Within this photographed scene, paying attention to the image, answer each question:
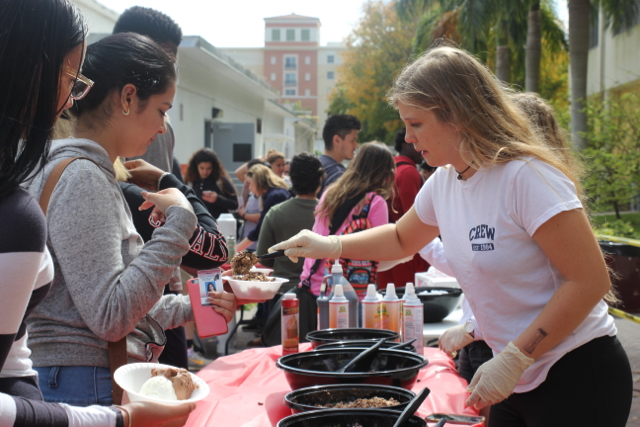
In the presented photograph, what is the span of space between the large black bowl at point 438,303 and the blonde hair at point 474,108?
1628mm

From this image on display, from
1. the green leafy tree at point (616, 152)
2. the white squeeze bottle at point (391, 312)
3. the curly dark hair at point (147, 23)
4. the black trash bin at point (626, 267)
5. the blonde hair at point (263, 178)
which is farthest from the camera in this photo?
the green leafy tree at point (616, 152)

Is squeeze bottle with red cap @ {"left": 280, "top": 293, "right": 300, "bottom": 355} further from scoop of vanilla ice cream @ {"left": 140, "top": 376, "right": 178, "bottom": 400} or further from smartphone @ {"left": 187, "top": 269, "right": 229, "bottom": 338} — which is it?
scoop of vanilla ice cream @ {"left": 140, "top": 376, "right": 178, "bottom": 400}

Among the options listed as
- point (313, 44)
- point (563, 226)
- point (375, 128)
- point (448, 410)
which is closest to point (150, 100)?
point (563, 226)

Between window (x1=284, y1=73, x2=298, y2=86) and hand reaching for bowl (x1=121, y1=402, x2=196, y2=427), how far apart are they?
3423 inches

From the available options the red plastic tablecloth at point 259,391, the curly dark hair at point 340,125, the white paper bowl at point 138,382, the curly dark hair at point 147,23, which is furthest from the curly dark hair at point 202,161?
the white paper bowl at point 138,382

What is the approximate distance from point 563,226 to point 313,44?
299 ft

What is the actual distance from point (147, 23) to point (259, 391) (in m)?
2.00

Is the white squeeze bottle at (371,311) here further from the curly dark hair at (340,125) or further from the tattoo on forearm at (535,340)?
the curly dark hair at (340,125)

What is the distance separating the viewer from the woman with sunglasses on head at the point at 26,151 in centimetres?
104

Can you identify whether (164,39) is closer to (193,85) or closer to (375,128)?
(193,85)

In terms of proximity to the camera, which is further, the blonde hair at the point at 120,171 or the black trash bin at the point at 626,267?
the black trash bin at the point at 626,267

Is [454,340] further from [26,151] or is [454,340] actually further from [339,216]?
[26,151]

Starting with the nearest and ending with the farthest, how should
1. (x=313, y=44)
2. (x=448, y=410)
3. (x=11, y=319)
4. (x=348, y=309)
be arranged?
(x=11, y=319) → (x=448, y=410) → (x=348, y=309) → (x=313, y=44)

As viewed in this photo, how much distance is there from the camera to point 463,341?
8.63ft
